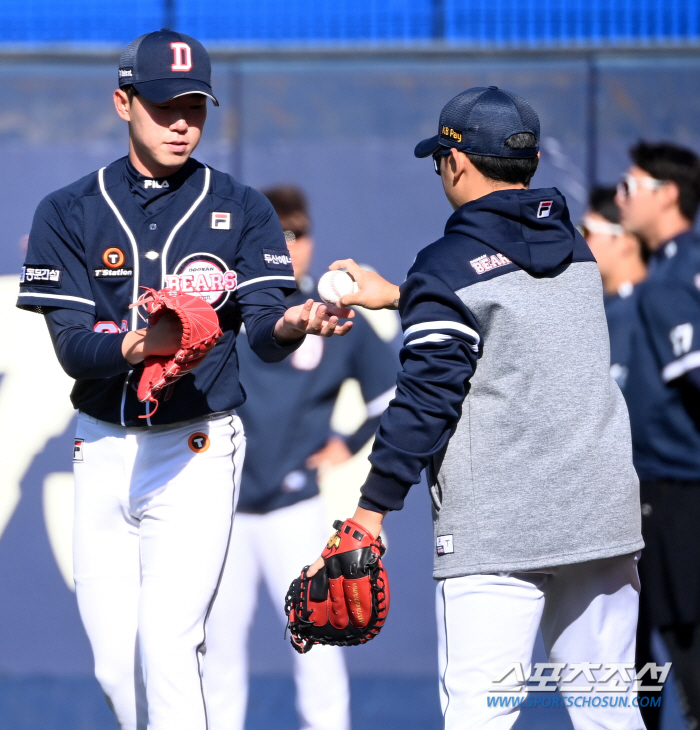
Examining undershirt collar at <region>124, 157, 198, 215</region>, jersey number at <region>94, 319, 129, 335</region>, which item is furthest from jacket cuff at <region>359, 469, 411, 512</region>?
undershirt collar at <region>124, 157, 198, 215</region>

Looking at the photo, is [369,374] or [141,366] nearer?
[141,366]

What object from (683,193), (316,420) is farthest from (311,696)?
(683,193)

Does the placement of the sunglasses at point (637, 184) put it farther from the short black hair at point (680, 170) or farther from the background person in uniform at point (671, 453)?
the background person in uniform at point (671, 453)

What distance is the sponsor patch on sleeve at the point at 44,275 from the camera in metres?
2.49

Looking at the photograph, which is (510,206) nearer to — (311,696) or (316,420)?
(316,420)

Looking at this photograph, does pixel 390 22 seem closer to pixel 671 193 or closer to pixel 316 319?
pixel 671 193

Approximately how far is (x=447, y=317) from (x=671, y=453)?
1563 mm

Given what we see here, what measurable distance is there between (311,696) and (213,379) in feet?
4.53

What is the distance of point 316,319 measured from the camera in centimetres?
231

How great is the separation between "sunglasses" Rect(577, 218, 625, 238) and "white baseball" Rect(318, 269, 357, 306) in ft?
6.97

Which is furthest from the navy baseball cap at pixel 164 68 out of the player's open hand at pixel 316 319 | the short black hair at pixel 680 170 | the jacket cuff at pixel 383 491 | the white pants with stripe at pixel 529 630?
the short black hair at pixel 680 170

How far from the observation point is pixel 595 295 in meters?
2.30

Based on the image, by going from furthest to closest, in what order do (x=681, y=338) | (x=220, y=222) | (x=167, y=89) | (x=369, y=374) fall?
(x=369, y=374) → (x=681, y=338) → (x=220, y=222) → (x=167, y=89)

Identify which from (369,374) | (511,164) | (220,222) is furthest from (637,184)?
(220,222)
